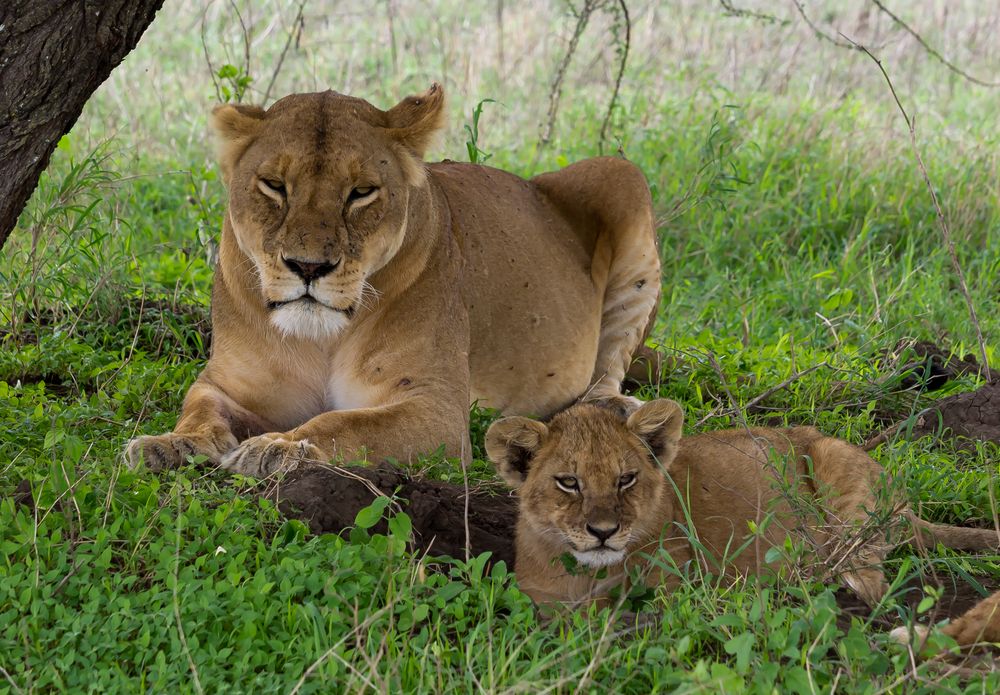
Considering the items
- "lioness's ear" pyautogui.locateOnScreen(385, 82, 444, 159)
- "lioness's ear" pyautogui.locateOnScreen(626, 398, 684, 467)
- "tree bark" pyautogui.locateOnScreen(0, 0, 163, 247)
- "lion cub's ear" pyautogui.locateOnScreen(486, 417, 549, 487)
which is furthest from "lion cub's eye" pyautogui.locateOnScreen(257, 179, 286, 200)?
"lioness's ear" pyautogui.locateOnScreen(626, 398, 684, 467)

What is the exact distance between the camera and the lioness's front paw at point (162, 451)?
4.14 metres

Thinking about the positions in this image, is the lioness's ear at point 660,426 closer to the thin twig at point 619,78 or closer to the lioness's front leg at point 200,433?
the lioness's front leg at point 200,433

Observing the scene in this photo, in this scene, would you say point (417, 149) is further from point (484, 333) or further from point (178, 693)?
point (178, 693)

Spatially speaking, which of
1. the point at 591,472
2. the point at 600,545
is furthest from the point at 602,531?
the point at 591,472

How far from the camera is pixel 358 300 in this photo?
4602 mm

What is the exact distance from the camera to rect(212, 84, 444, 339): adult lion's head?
4.46 m

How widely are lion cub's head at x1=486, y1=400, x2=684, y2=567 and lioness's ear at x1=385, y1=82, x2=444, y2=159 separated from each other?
4.76ft

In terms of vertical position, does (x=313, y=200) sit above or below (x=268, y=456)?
above

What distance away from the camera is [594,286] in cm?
659

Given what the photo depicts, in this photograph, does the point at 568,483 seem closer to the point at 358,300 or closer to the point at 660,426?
the point at 660,426

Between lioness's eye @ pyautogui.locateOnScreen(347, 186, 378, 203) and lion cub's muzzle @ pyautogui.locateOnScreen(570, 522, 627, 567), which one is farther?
lioness's eye @ pyautogui.locateOnScreen(347, 186, 378, 203)

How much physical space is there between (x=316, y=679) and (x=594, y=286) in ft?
13.0

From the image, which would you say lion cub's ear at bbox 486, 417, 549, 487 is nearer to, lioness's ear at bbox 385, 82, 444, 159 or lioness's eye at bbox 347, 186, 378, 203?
lioness's eye at bbox 347, 186, 378, 203

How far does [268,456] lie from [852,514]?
1833mm
